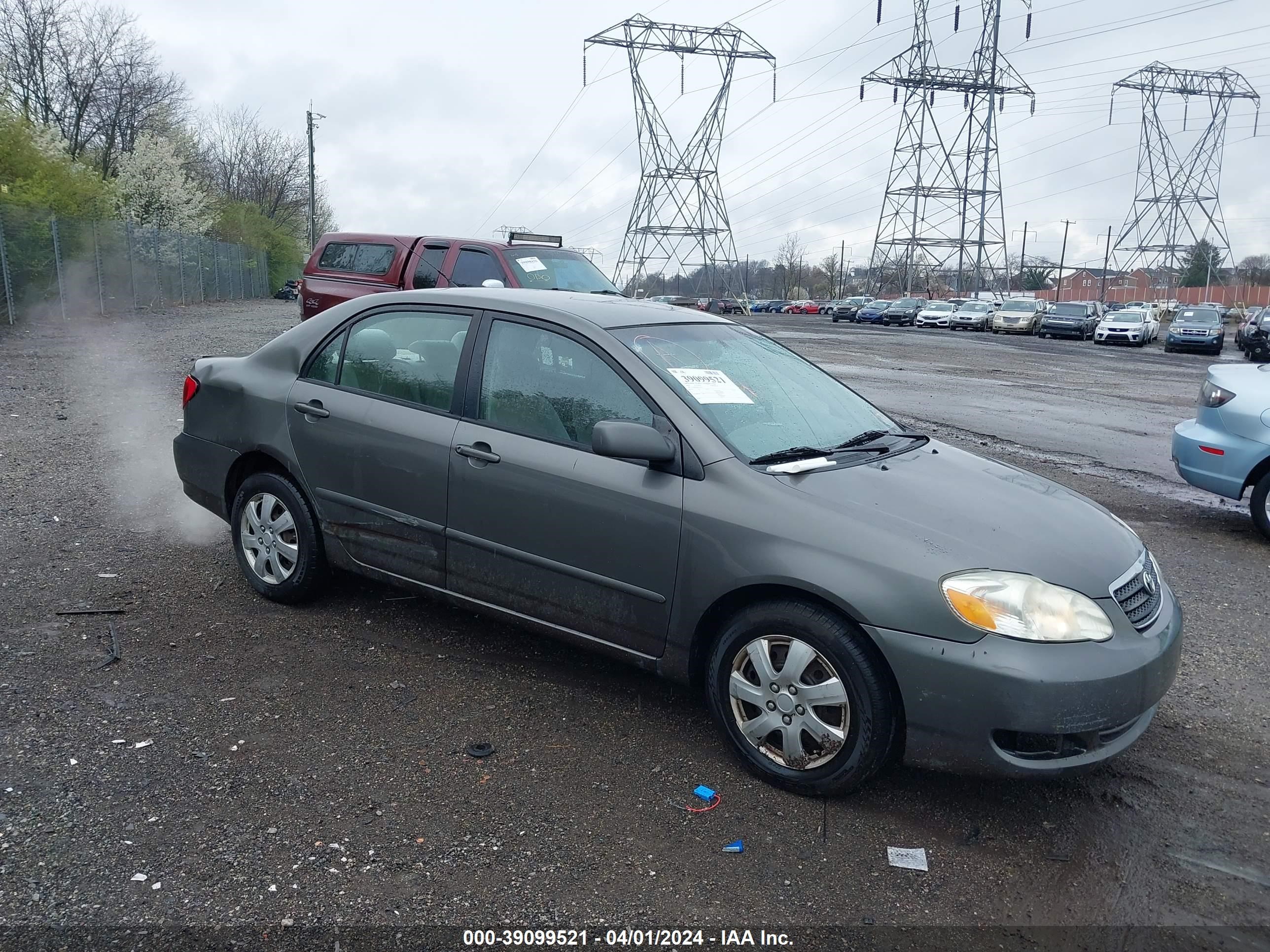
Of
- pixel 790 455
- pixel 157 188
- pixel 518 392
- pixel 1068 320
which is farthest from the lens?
pixel 1068 320

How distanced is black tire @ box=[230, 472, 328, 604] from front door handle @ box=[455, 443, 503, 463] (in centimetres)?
102

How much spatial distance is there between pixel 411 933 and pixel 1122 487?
7.74 meters

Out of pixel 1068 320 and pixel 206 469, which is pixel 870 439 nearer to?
pixel 206 469

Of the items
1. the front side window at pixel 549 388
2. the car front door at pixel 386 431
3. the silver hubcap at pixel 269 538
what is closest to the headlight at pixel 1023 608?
the front side window at pixel 549 388

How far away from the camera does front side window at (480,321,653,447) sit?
3826mm

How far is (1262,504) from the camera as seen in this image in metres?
6.67

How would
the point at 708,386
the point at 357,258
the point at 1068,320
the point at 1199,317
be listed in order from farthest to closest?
the point at 1068,320, the point at 1199,317, the point at 357,258, the point at 708,386

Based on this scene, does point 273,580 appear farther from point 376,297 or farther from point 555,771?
point 555,771

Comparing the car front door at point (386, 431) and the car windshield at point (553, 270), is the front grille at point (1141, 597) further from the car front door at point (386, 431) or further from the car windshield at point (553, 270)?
the car windshield at point (553, 270)

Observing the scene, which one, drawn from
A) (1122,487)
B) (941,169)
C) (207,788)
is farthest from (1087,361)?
(941,169)

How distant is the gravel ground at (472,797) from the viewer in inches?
109

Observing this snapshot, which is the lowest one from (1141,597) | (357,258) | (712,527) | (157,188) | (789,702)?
(789,702)

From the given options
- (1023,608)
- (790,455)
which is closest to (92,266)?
(790,455)

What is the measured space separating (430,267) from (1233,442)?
8855mm
